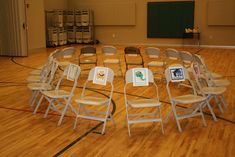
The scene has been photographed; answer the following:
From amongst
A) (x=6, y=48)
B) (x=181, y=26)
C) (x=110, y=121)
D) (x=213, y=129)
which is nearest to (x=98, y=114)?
(x=110, y=121)

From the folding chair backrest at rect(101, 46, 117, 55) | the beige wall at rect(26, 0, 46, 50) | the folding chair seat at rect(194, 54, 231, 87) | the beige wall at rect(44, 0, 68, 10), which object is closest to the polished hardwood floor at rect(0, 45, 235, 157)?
the folding chair seat at rect(194, 54, 231, 87)

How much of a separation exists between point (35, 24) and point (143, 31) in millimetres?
5485

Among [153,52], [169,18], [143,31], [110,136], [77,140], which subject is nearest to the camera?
[77,140]

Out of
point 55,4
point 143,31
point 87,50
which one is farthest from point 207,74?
point 55,4

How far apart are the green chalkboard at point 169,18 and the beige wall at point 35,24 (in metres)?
5.25

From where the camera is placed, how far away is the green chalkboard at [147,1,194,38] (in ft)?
53.6

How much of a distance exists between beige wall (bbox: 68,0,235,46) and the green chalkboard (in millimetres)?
260

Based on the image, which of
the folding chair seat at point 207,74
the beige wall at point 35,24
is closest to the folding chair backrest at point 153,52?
the folding chair seat at point 207,74

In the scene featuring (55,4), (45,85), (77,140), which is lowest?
(77,140)

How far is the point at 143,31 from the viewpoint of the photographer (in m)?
17.5

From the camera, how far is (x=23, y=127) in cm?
540

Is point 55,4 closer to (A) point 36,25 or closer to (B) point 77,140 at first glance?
(A) point 36,25

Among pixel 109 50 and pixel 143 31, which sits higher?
pixel 143 31

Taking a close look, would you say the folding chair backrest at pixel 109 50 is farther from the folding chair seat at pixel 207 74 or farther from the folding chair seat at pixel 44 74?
the folding chair seat at pixel 207 74
